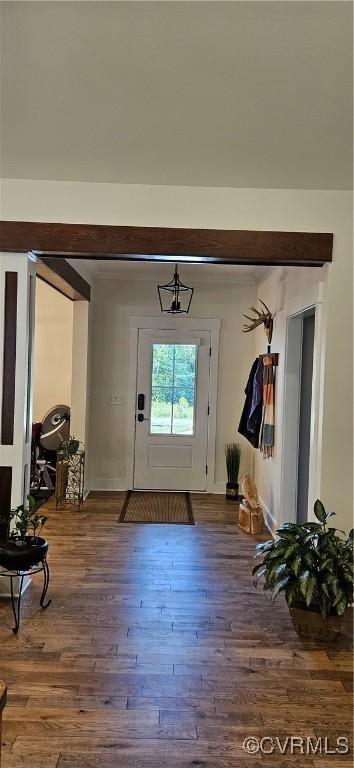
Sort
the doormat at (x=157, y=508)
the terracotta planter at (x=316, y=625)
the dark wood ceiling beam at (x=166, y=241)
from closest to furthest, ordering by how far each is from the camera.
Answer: the terracotta planter at (x=316, y=625) → the dark wood ceiling beam at (x=166, y=241) → the doormat at (x=157, y=508)

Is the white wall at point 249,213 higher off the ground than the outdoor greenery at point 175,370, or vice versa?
the white wall at point 249,213

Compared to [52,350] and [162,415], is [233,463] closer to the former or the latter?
[162,415]

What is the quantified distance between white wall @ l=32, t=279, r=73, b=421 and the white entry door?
3.47 feet

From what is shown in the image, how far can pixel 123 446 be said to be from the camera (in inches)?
251

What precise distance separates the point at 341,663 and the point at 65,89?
3.04 meters

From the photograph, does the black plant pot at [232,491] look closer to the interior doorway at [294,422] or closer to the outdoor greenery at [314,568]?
the interior doorway at [294,422]

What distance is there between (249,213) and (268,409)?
2.21 meters

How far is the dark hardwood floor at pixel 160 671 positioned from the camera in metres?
2.09

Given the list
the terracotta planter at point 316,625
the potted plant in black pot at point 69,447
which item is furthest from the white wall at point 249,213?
the potted plant in black pot at point 69,447

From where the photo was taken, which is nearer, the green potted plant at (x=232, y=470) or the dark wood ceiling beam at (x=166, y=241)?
the dark wood ceiling beam at (x=166, y=241)

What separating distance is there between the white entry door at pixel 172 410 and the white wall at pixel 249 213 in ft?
10.3

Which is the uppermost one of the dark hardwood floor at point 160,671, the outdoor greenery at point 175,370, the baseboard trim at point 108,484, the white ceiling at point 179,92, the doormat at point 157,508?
the white ceiling at point 179,92

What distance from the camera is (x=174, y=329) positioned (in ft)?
20.8

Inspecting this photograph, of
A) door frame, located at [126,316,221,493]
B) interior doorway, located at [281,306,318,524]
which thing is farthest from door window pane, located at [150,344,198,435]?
interior doorway, located at [281,306,318,524]
